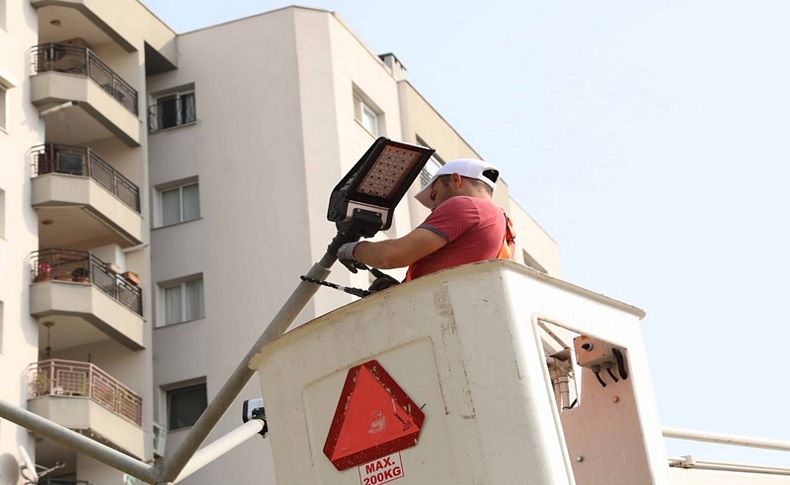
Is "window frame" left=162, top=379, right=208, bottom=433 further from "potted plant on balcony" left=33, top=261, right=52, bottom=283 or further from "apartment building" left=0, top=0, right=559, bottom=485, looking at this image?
"potted plant on balcony" left=33, top=261, right=52, bottom=283

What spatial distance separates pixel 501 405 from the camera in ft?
26.8

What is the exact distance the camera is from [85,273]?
3728 centimetres

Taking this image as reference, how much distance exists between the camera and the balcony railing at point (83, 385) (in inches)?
1355

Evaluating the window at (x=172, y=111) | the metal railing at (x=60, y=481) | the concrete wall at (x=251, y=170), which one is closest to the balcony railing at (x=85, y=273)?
the concrete wall at (x=251, y=170)

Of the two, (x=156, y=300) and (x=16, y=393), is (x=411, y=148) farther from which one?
(x=156, y=300)

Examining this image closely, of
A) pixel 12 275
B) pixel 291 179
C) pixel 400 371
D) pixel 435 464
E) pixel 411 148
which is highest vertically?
pixel 291 179

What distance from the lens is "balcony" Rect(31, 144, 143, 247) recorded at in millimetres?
36938

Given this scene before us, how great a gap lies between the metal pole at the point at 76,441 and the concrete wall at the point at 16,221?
21.1 meters

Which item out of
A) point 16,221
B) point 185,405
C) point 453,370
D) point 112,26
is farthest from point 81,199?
point 453,370

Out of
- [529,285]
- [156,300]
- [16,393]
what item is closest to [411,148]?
[529,285]

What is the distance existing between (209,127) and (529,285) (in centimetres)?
3341

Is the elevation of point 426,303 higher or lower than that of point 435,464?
higher

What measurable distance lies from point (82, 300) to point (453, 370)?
2902 cm

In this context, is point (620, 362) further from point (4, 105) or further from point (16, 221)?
point (4, 105)
